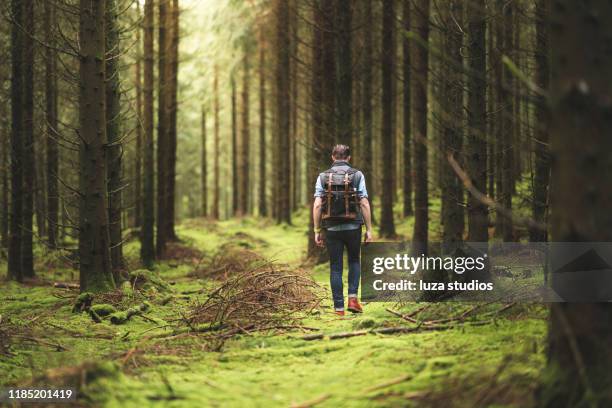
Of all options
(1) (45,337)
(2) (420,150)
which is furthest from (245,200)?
(1) (45,337)

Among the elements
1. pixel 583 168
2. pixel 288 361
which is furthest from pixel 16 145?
pixel 583 168

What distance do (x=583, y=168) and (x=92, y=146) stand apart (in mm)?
7290

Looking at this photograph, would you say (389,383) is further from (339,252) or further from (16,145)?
(16,145)

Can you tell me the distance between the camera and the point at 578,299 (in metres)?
3.38

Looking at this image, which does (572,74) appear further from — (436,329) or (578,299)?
(436,329)

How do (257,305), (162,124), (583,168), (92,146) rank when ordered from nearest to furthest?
(583,168) < (257,305) < (92,146) < (162,124)

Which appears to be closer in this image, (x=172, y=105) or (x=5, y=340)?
(x=5, y=340)

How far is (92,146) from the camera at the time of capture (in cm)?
871

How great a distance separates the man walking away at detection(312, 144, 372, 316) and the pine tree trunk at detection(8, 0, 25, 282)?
7648 mm

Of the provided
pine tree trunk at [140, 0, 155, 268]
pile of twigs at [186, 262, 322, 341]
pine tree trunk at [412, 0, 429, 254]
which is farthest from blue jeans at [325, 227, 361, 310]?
pine tree trunk at [140, 0, 155, 268]

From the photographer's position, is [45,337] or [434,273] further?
[434,273]

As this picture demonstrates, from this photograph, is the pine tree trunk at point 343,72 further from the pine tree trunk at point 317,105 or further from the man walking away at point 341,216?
the man walking away at point 341,216

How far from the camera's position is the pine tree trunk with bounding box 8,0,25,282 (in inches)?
476

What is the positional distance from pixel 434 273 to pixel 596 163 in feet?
14.0
